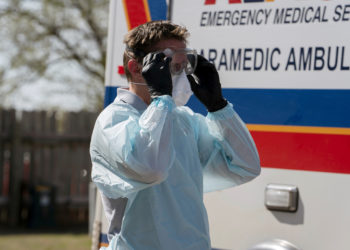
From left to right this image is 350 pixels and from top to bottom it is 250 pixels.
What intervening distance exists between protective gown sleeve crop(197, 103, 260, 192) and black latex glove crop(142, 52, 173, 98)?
0.30 m

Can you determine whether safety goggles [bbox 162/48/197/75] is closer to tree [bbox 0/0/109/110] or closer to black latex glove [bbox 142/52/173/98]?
black latex glove [bbox 142/52/173/98]

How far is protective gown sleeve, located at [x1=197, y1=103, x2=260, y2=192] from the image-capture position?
2.56 metres

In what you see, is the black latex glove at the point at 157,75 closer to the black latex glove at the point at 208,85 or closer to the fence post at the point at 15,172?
the black latex glove at the point at 208,85


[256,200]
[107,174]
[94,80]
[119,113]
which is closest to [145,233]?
[107,174]

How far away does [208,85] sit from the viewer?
8.43 ft

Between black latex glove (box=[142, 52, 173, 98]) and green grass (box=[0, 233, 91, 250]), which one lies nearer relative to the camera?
black latex glove (box=[142, 52, 173, 98])

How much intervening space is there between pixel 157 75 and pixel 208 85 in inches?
12.1

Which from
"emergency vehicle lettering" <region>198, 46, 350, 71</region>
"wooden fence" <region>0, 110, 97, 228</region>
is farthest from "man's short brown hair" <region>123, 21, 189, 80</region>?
"wooden fence" <region>0, 110, 97, 228</region>

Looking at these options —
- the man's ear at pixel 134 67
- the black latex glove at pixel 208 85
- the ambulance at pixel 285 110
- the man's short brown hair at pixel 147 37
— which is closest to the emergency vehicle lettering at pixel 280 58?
the ambulance at pixel 285 110

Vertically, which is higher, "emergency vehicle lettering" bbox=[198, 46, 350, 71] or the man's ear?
"emergency vehicle lettering" bbox=[198, 46, 350, 71]

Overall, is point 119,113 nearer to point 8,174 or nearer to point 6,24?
point 8,174

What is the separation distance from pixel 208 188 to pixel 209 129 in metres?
0.30

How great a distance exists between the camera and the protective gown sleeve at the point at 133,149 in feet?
7.36

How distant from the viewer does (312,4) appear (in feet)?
9.20
